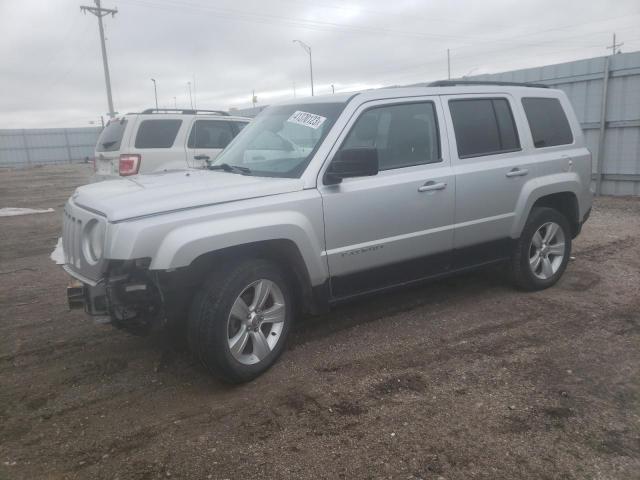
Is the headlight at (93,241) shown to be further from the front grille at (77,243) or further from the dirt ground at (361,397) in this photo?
the dirt ground at (361,397)

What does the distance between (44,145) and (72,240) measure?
40.3 meters

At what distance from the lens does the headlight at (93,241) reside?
3173 mm

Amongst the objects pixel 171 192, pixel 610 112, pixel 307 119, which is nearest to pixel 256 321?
pixel 171 192

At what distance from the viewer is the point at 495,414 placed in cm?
310

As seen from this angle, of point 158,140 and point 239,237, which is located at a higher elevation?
point 158,140

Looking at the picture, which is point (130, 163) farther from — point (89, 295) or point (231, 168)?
point (89, 295)

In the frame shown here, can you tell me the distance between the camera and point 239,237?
332 centimetres

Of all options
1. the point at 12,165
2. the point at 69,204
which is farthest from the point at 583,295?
the point at 12,165

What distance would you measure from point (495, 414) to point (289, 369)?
1.42 metres

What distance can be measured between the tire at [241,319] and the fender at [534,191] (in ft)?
8.03

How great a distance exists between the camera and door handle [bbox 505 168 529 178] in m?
4.79

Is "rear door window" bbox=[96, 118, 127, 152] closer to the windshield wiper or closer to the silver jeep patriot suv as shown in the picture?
the silver jeep patriot suv

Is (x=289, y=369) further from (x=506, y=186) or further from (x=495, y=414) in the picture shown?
(x=506, y=186)

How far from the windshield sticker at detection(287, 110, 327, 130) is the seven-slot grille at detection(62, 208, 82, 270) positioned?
1820 millimetres
